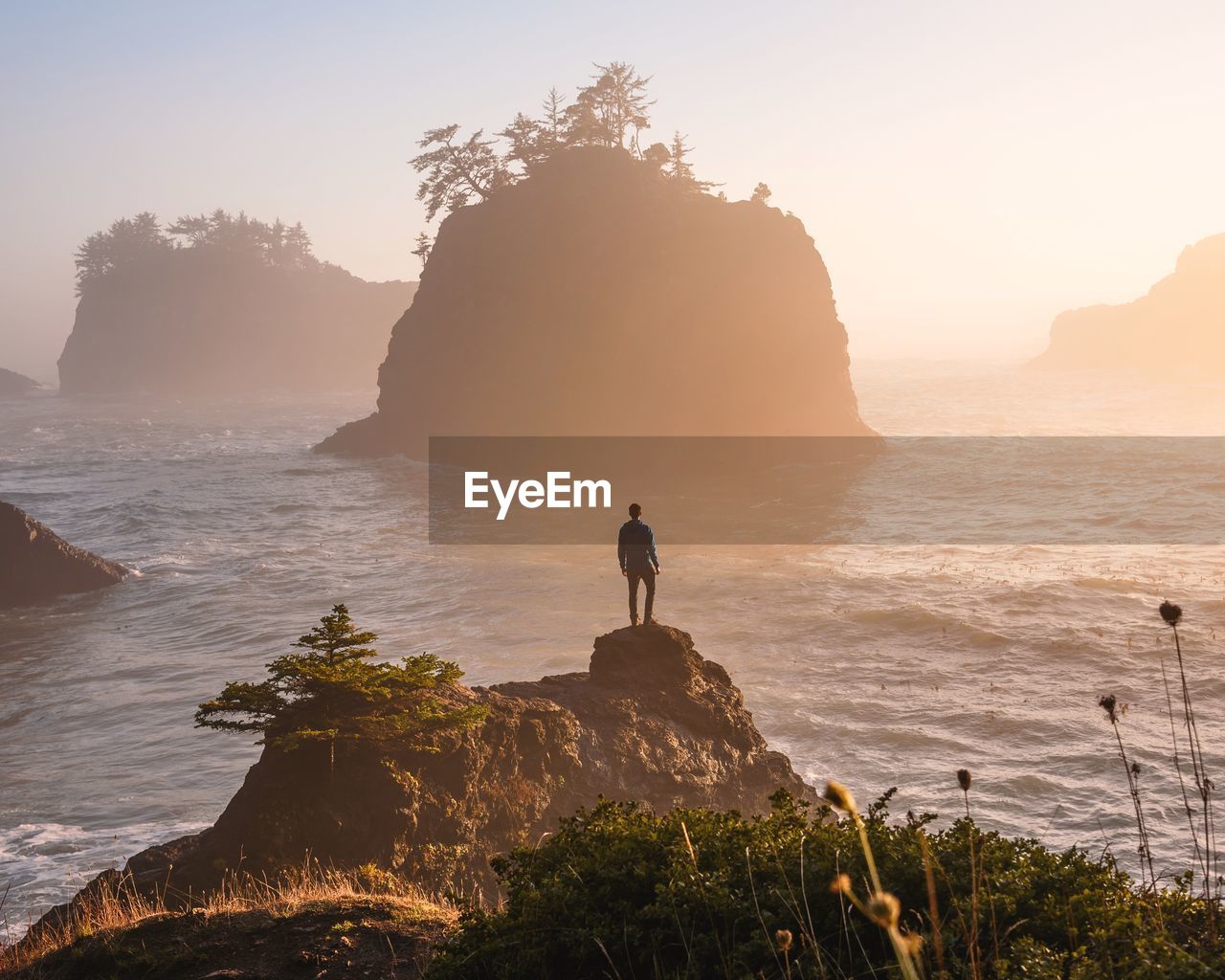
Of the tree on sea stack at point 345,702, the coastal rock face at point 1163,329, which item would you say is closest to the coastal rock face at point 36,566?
the tree on sea stack at point 345,702

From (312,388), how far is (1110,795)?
135m

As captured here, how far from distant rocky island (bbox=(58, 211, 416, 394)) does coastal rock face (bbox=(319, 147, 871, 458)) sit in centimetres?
8343

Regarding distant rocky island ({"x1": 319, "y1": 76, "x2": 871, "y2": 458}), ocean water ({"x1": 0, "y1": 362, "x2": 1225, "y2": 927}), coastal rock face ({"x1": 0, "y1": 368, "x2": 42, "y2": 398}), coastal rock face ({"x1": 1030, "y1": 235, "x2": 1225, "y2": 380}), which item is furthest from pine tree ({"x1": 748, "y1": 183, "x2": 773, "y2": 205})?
coastal rock face ({"x1": 0, "y1": 368, "x2": 42, "y2": 398})

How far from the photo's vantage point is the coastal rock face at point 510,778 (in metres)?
10.4

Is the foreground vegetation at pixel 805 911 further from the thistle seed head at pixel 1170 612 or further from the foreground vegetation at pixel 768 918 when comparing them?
the thistle seed head at pixel 1170 612

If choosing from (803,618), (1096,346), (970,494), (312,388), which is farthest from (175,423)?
(1096,346)

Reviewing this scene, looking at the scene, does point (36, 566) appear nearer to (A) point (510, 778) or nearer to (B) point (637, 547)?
(B) point (637, 547)

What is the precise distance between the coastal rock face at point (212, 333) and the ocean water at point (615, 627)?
9112 centimetres

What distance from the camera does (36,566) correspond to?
104 ft

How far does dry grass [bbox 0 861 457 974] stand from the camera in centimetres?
738

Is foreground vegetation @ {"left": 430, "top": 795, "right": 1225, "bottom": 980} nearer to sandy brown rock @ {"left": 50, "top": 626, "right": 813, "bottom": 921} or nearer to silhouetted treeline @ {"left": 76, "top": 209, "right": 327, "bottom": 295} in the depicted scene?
sandy brown rock @ {"left": 50, "top": 626, "right": 813, "bottom": 921}

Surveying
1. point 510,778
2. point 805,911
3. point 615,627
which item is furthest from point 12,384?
point 805,911

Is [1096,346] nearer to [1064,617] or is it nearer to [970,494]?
[970,494]

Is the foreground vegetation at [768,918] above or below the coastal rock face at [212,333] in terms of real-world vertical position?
below
